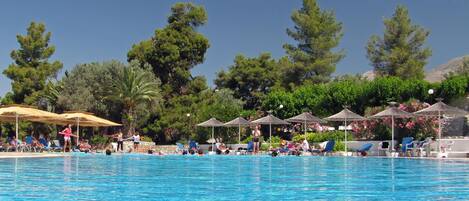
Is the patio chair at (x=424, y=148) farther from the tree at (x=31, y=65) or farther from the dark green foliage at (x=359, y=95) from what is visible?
the tree at (x=31, y=65)

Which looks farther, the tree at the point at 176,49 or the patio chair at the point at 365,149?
the tree at the point at 176,49

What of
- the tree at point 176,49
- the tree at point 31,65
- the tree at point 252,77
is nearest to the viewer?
the tree at point 176,49

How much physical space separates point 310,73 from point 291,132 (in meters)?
13.7

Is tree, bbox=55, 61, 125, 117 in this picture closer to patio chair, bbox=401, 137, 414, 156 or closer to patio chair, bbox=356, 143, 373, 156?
patio chair, bbox=356, 143, 373, 156

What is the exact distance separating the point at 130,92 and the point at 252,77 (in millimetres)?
13951

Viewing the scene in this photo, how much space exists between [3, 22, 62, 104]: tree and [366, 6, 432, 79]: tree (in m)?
26.3

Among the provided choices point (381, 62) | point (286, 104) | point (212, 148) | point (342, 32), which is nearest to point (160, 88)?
point (286, 104)

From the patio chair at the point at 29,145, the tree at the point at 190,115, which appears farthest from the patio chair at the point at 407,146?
the patio chair at the point at 29,145

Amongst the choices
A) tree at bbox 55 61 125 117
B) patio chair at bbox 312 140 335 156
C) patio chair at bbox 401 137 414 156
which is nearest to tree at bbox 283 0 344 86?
tree at bbox 55 61 125 117

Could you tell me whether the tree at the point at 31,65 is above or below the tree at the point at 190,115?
above

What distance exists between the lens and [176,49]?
1591 inches

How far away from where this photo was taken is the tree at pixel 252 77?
1831 inches

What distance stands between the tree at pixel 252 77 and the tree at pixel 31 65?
14045 millimetres

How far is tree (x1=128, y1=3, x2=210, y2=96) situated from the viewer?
40656mm
